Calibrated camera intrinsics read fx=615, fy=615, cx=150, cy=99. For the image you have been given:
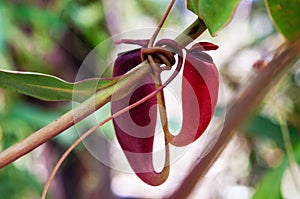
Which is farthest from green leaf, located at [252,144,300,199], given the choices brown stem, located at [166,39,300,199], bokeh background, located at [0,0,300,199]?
bokeh background, located at [0,0,300,199]

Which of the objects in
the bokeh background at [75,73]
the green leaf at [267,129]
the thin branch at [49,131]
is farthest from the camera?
the bokeh background at [75,73]

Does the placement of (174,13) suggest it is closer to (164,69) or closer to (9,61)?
(9,61)

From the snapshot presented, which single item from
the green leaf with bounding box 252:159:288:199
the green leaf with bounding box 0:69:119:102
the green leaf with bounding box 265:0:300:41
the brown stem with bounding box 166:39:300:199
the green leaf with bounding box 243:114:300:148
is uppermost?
the green leaf with bounding box 0:69:119:102

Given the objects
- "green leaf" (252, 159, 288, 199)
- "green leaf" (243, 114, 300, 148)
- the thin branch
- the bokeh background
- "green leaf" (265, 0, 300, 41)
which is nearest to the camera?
the thin branch

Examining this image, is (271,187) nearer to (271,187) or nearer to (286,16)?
(271,187)

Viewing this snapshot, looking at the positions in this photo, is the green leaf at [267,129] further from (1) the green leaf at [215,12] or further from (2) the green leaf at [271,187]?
(1) the green leaf at [215,12]

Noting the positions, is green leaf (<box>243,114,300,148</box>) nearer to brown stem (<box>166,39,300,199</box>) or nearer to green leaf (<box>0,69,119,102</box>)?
brown stem (<box>166,39,300,199</box>)

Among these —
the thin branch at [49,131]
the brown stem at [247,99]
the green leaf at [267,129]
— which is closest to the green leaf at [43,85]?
the thin branch at [49,131]
